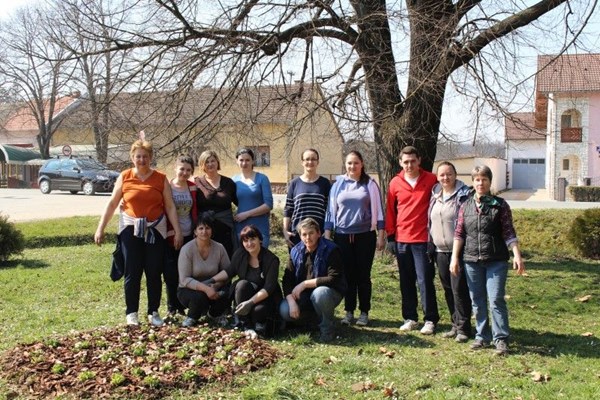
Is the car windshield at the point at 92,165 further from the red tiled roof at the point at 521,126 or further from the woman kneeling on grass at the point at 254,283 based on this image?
the red tiled roof at the point at 521,126

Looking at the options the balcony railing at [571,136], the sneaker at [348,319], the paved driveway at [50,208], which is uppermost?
the balcony railing at [571,136]

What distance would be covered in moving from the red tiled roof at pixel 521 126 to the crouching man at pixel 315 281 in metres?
3.60

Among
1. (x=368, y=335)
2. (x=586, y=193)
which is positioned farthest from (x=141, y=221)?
(x=586, y=193)

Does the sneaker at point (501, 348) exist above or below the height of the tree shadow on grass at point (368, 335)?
above

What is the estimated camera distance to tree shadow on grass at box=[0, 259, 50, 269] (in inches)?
428

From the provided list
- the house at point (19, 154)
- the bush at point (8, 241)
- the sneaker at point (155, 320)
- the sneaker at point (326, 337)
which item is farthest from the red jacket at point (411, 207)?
the house at point (19, 154)

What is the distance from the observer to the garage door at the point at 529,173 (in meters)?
45.6

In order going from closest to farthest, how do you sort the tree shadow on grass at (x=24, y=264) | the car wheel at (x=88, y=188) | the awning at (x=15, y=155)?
the tree shadow on grass at (x=24, y=264)
the car wheel at (x=88, y=188)
the awning at (x=15, y=155)

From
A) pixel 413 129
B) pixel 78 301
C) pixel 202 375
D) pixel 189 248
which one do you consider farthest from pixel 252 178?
pixel 413 129

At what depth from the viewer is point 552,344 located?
5770mm

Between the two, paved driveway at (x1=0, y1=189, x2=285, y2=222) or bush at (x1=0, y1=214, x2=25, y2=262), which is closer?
bush at (x1=0, y1=214, x2=25, y2=262)

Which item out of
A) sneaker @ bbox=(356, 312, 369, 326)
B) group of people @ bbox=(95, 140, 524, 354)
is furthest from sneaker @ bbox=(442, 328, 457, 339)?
sneaker @ bbox=(356, 312, 369, 326)

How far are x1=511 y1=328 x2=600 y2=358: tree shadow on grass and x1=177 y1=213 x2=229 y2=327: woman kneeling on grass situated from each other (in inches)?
109

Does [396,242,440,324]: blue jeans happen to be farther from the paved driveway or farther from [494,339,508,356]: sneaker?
the paved driveway
